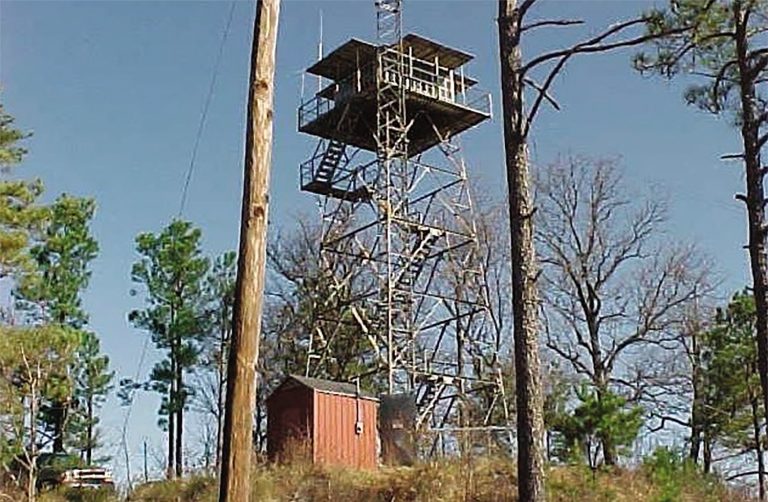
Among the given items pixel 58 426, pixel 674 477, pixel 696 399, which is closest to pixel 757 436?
pixel 696 399

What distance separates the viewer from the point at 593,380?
84.3ft

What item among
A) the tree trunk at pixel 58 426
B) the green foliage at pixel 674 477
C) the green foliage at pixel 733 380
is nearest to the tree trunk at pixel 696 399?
the green foliage at pixel 733 380

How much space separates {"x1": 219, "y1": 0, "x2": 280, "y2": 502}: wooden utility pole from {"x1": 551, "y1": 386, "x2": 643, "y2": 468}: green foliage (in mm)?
11640

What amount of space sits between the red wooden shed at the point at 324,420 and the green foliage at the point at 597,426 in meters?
3.86

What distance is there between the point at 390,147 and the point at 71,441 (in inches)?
443

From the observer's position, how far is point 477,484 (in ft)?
49.0

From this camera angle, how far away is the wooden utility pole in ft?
19.2

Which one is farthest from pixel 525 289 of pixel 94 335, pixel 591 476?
pixel 94 335

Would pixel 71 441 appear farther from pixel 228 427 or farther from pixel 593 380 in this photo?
pixel 228 427

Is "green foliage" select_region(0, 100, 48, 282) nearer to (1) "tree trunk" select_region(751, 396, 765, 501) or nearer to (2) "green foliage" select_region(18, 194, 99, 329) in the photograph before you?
(2) "green foliage" select_region(18, 194, 99, 329)

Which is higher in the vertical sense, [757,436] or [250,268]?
[250,268]

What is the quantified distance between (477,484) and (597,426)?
3.23 meters

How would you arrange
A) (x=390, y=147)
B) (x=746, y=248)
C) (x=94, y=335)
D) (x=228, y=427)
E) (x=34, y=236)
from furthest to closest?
1. (x=94, y=335)
2. (x=390, y=147)
3. (x=34, y=236)
4. (x=746, y=248)
5. (x=228, y=427)

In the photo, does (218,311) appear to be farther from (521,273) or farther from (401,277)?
(521,273)
